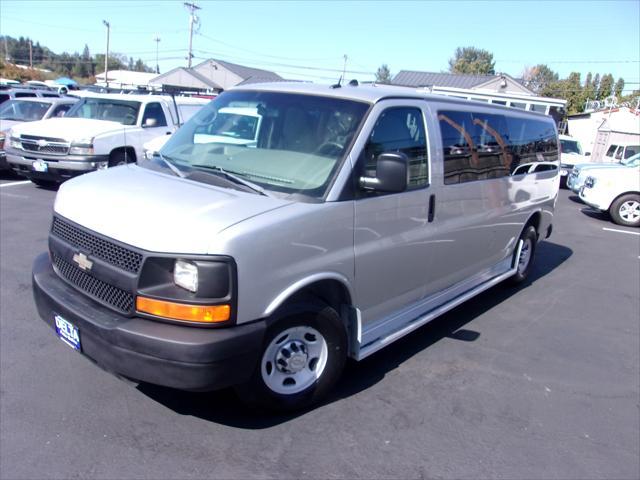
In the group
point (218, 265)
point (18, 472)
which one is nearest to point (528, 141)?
point (218, 265)

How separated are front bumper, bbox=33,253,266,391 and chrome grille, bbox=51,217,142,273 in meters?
0.30

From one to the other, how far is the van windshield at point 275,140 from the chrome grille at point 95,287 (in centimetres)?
101

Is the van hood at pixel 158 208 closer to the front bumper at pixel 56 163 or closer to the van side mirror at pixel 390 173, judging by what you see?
the van side mirror at pixel 390 173

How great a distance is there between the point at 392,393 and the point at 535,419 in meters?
1.00

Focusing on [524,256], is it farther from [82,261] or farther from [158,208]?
[82,261]

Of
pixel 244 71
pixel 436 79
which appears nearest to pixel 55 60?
pixel 244 71

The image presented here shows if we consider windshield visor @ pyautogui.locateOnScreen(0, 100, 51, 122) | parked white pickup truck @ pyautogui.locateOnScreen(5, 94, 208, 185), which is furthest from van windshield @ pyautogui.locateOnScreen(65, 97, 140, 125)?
windshield visor @ pyautogui.locateOnScreen(0, 100, 51, 122)

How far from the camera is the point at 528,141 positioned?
234 inches

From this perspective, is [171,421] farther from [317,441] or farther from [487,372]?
[487,372]

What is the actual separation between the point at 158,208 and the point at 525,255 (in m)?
5.01

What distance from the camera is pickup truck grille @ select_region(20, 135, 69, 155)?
31.9 feet

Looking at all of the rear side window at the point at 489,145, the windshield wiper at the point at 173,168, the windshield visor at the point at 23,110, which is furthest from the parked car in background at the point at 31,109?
the rear side window at the point at 489,145

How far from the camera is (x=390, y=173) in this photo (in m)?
3.29

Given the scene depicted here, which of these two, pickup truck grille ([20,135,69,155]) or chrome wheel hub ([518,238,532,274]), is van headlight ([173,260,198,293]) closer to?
chrome wheel hub ([518,238,532,274])
